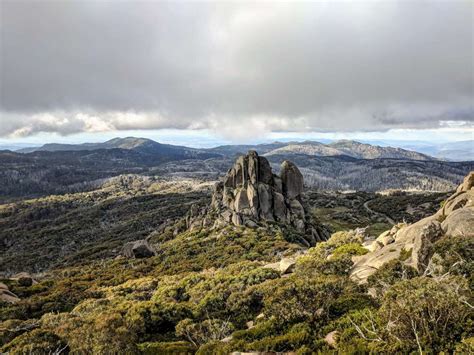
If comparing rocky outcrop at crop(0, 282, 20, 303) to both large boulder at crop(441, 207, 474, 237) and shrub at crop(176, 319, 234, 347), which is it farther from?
large boulder at crop(441, 207, 474, 237)

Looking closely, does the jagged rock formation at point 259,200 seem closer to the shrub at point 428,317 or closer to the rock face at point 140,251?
the rock face at point 140,251

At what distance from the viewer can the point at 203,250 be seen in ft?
207

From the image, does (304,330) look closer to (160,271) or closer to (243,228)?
(160,271)

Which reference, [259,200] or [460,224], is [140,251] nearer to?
[259,200]

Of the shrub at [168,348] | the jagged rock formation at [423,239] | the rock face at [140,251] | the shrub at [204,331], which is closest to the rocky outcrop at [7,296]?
the rock face at [140,251]

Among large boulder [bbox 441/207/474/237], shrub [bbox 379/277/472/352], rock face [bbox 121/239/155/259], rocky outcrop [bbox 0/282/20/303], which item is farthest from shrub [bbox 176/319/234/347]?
rock face [bbox 121/239/155/259]

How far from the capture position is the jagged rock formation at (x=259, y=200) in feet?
235

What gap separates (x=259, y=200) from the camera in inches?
2859

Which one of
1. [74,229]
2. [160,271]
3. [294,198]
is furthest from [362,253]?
[74,229]

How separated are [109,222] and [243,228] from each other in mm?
148130

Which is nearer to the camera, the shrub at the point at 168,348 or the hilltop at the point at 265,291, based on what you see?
the hilltop at the point at 265,291

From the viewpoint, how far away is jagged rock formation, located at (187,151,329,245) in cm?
7162

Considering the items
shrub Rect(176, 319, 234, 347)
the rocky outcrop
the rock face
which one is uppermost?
shrub Rect(176, 319, 234, 347)

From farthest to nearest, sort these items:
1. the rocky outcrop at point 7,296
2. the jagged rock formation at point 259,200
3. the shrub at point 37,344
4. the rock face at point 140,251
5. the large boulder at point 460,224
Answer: the jagged rock formation at point 259,200
the rock face at point 140,251
the rocky outcrop at point 7,296
the large boulder at point 460,224
the shrub at point 37,344
